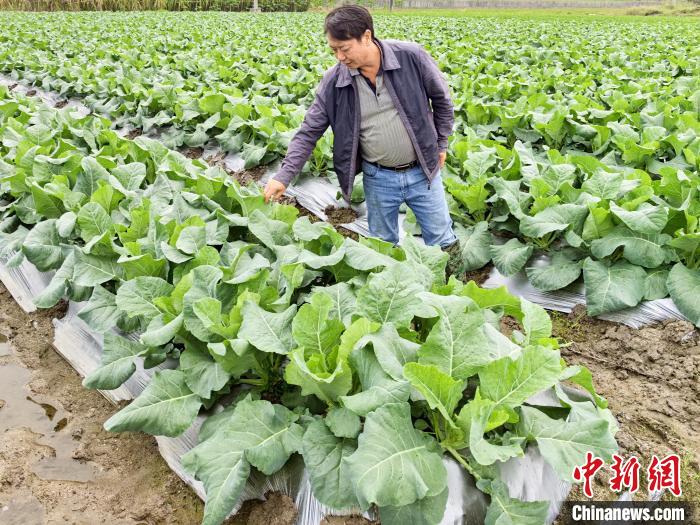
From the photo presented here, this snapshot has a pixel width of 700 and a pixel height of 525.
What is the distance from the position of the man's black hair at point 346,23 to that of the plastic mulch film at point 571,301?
1.85 m

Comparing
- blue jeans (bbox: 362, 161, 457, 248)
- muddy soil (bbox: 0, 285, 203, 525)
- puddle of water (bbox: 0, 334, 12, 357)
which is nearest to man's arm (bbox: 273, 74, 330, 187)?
blue jeans (bbox: 362, 161, 457, 248)

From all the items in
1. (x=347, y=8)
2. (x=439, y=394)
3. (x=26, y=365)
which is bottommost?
(x=26, y=365)

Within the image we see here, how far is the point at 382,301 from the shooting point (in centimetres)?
239

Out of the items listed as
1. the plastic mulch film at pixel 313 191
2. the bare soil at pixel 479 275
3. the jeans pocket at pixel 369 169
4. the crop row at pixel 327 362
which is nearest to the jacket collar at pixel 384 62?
the jeans pocket at pixel 369 169

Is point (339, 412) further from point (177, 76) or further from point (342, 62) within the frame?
point (177, 76)

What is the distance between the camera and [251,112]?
6641 millimetres

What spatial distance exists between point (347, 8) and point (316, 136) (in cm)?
85

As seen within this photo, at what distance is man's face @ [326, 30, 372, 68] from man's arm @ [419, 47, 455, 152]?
0.39 m

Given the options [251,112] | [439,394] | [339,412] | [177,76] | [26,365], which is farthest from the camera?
[177,76]

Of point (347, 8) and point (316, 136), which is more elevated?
point (347, 8)

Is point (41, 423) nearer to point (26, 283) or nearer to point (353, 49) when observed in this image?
point (26, 283)

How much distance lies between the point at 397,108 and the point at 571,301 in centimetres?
165

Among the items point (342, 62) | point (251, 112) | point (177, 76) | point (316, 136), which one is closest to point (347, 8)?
point (342, 62)

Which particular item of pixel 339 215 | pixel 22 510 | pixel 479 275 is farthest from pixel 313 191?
pixel 22 510
